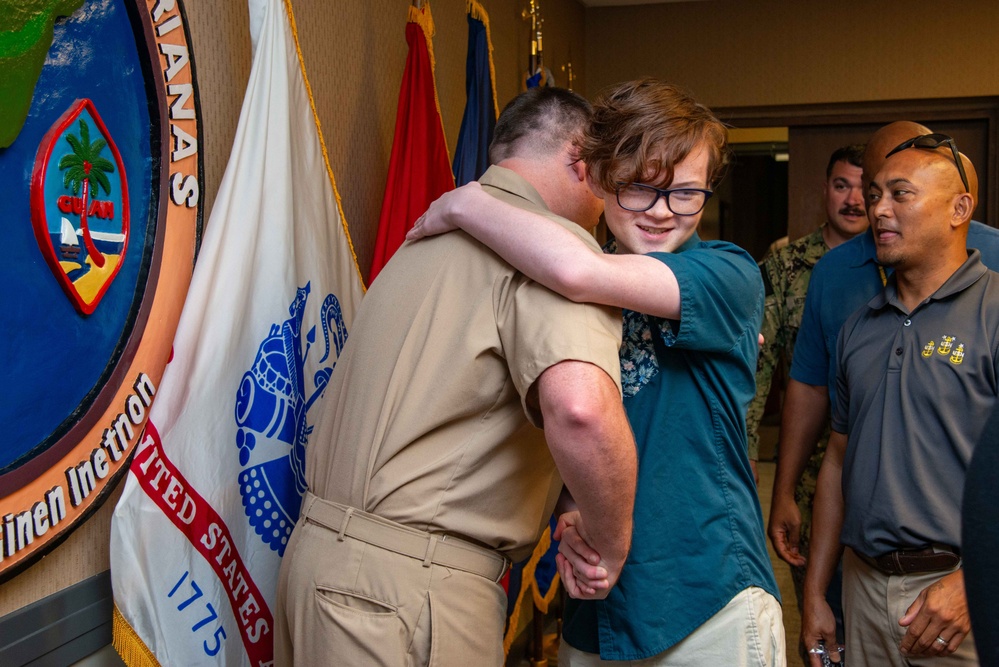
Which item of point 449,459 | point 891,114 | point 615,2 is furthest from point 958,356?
point 615,2

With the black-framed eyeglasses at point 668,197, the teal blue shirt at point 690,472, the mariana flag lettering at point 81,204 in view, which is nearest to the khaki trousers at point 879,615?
the teal blue shirt at point 690,472

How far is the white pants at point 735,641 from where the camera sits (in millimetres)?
1185

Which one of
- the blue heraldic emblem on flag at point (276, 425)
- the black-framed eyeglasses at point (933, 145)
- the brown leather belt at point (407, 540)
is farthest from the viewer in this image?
the black-framed eyeglasses at point (933, 145)

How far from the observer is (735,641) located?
1189 millimetres

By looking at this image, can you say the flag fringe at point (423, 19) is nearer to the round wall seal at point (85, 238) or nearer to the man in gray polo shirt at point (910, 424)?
the round wall seal at point (85, 238)

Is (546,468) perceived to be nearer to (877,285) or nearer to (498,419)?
(498,419)

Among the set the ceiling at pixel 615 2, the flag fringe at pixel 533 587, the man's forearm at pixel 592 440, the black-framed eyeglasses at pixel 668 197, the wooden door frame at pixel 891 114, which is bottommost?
the flag fringe at pixel 533 587

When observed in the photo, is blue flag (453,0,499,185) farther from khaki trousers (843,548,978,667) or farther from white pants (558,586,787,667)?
white pants (558,586,787,667)

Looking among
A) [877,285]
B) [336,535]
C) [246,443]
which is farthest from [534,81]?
[336,535]

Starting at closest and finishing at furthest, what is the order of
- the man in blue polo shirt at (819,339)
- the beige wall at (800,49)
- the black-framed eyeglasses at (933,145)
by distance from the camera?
the black-framed eyeglasses at (933,145) < the man in blue polo shirt at (819,339) < the beige wall at (800,49)

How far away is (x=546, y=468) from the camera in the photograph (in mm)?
1367

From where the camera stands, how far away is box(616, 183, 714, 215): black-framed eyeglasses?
1.25 metres

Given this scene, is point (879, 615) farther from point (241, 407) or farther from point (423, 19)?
point (423, 19)

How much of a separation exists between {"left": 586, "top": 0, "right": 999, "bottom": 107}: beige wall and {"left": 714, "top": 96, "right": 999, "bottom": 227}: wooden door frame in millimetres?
70
